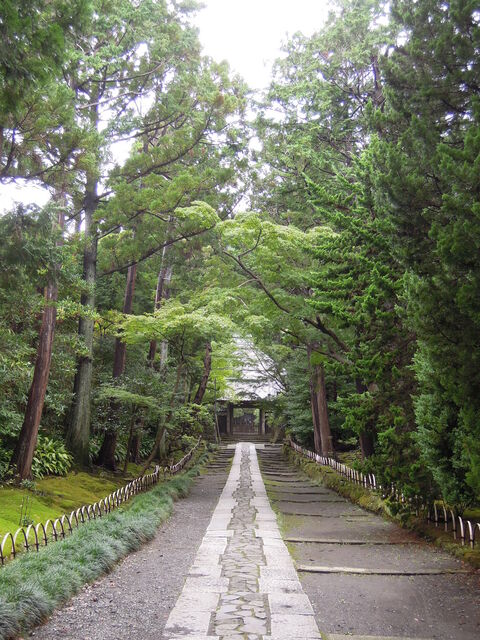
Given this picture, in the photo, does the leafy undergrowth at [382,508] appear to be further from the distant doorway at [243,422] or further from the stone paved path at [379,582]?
the distant doorway at [243,422]

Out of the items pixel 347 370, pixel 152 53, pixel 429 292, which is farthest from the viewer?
pixel 152 53

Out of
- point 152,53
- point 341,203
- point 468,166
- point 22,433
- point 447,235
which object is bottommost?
point 22,433

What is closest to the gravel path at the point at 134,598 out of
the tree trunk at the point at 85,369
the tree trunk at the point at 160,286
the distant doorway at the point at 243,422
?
the tree trunk at the point at 85,369

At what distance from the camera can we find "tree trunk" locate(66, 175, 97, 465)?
44.1ft

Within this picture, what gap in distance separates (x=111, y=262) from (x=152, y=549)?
9734 mm

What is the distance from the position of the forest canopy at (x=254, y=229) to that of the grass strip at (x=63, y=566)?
326 centimetres

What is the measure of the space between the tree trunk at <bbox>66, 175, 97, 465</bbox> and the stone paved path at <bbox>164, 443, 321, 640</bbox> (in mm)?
5683

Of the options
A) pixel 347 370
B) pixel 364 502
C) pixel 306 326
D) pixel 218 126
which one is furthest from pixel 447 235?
pixel 218 126

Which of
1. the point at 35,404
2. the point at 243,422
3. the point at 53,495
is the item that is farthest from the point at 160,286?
the point at 243,422

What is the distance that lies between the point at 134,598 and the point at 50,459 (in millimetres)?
8084

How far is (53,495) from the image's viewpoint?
34.8 ft

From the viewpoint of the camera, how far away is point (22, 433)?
10812 millimetres

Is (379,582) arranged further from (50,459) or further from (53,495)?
(50,459)

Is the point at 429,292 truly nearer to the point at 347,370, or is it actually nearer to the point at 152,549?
the point at 347,370
